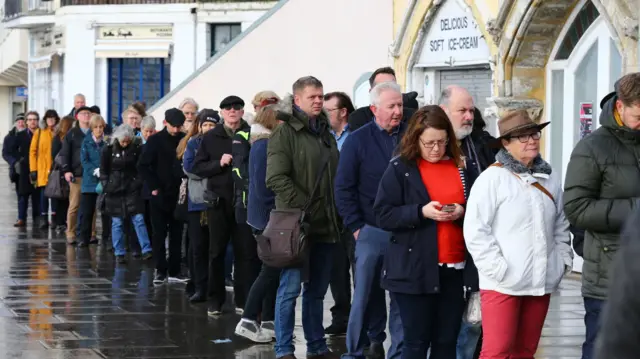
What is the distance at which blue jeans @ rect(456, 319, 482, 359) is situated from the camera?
762 centimetres

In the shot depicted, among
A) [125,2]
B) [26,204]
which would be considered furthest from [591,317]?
[125,2]

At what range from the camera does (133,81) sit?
45.1 m

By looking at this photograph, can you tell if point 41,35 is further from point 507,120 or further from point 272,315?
point 507,120

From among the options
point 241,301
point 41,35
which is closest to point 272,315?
point 241,301

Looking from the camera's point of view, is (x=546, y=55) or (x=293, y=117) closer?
(x=293, y=117)

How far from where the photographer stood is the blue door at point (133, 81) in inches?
1772

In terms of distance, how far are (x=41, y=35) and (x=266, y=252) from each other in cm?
4245

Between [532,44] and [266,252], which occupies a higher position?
[532,44]

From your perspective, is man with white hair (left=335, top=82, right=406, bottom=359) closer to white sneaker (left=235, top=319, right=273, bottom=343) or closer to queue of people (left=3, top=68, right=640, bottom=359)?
queue of people (left=3, top=68, right=640, bottom=359)

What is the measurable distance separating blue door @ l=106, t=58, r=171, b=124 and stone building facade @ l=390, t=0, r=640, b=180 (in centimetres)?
2893

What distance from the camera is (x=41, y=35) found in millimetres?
49844

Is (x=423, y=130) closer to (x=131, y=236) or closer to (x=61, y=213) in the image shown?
(x=131, y=236)

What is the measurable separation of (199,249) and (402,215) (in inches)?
200

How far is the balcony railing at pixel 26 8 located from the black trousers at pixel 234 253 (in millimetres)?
37325
